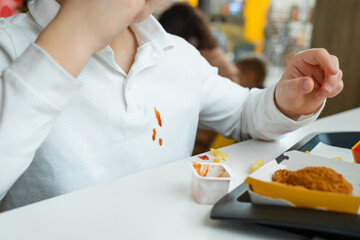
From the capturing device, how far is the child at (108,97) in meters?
0.67

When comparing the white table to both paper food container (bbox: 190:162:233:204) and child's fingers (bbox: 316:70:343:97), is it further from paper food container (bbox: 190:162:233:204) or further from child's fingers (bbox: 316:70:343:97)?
child's fingers (bbox: 316:70:343:97)

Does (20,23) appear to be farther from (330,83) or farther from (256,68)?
(256,68)

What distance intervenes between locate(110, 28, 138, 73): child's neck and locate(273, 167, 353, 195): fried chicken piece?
1.70 feet

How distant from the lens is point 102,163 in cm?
96

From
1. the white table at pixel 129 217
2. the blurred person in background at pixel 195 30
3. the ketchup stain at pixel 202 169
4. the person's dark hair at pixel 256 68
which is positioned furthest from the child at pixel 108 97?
the person's dark hair at pixel 256 68

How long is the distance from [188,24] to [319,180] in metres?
2.23

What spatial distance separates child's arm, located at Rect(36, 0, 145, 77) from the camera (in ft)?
2.21

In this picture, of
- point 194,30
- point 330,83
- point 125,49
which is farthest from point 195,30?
point 330,83

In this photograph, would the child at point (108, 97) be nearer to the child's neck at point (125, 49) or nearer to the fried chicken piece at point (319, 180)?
the child's neck at point (125, 49)

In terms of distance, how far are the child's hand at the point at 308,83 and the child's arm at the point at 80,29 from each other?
47 cm

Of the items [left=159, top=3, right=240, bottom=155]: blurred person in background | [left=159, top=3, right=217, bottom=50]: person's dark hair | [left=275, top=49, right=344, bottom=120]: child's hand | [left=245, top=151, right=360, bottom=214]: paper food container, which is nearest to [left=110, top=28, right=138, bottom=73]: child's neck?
[left=275, top=49, right=344, bottom=120]: child's hand

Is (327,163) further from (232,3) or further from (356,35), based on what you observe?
(232,3)

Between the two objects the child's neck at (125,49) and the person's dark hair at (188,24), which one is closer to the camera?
the child's neck at (125,49)

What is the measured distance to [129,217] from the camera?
0.65 m
